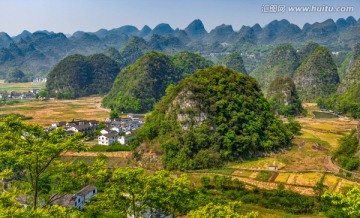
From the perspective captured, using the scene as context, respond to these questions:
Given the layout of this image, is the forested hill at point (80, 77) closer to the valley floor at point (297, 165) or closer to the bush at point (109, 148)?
the valley floor at point (297, 165)

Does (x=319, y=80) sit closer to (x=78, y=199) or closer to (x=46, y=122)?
(x=46, y=122)

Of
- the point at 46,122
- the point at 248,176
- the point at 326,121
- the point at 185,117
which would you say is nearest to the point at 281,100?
the point at 326,121

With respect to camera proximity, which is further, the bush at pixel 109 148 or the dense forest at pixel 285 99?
the dense forest at pixel 285 99

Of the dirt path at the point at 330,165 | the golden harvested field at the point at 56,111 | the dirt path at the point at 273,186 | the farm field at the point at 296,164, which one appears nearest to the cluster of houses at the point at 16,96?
the golden harvested field at the point at 56,111

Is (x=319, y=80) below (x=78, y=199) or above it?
above

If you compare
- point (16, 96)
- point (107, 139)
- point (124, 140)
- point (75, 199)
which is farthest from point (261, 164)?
point (16, 96)

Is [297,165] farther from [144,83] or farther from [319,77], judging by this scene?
[319,77]
